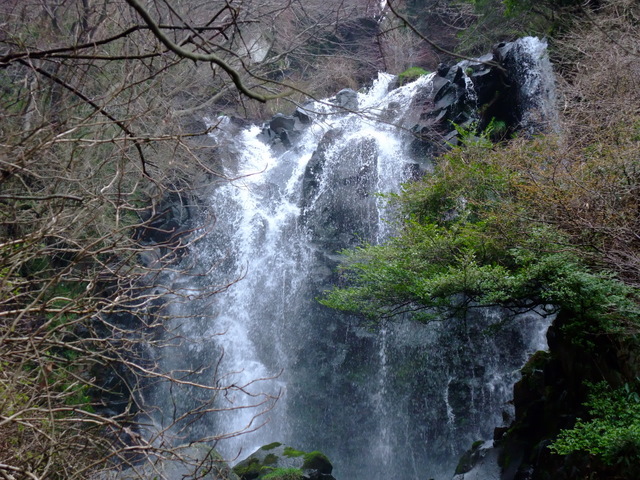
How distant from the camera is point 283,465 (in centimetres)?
794

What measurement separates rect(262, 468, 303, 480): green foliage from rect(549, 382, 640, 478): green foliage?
4449mm

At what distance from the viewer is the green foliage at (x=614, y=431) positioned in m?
3.49

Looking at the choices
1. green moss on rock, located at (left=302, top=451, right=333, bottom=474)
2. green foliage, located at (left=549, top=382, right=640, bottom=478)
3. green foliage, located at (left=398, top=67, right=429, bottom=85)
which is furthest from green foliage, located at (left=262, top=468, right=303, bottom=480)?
green foliage, located at (left=398, top=67, right=429, bottom=85)

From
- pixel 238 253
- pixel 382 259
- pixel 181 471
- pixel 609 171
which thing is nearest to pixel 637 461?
pixel 609 171

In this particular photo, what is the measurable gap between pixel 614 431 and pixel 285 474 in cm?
509

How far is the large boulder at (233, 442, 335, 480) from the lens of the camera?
7.66 metres

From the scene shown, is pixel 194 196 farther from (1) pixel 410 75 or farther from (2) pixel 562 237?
(1) pixel 410 75

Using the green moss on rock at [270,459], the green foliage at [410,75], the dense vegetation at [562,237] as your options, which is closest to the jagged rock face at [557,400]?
the dense vegetation at [562,237]

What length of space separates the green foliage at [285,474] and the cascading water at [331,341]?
846 mm

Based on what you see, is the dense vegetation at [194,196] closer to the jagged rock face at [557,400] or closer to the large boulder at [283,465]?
the jagged rock face at [557,400]

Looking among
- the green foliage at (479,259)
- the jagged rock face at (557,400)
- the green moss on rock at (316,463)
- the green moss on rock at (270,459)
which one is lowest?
the green moss on rock at (316,463)

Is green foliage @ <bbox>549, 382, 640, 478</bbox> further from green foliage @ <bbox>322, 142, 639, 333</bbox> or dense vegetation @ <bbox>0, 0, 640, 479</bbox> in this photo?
green foliage @ <bbox>322, 142, 639, 333</bbox>

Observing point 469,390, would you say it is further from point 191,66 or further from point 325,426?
point 191,66

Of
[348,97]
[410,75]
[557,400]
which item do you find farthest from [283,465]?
[410,75]
